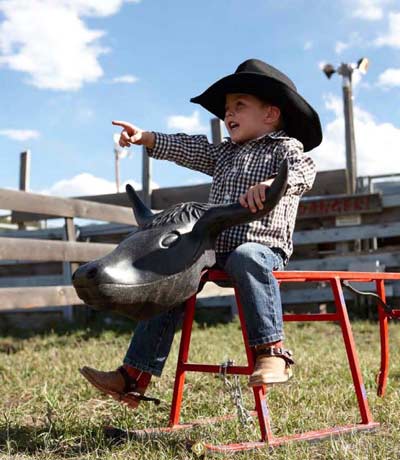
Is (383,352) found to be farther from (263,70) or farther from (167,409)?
(263,70)

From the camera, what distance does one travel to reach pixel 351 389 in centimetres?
317

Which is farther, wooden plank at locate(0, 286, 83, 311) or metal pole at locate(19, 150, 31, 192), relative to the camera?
metal pole at locate(19, 150, 31, 192)

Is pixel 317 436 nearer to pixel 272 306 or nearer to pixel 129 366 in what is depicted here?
pixel 272 306

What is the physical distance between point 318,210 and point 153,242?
5.99 metres

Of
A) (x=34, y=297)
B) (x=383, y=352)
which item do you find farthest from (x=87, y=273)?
(x=34, y=297)

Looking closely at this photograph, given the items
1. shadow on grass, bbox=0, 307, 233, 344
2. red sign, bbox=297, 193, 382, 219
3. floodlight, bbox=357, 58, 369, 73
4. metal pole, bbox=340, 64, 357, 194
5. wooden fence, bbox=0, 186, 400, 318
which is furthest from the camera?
floodlight, bbox=357, 58, 369, 73

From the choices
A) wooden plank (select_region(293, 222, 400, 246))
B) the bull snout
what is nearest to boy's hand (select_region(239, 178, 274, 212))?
the bull snout

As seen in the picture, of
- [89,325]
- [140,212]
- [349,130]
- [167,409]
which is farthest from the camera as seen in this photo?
[349,130]

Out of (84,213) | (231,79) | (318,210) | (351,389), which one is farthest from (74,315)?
(231,79)

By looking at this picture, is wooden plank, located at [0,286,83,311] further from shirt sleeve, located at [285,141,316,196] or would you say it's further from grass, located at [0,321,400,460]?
shirt sleeve, located at [285,141,316,196]

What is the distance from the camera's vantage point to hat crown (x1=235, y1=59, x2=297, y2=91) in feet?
8.39

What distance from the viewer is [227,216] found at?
7.27ft

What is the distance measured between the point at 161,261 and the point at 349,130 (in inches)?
258

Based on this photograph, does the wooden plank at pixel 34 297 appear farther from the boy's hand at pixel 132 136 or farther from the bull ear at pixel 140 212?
the bull ear at pixel 140 212
